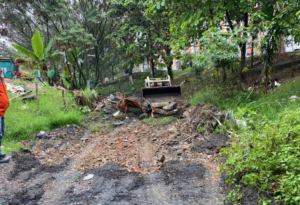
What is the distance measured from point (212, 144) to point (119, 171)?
189 cm

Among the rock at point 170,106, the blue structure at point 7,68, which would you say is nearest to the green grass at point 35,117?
the rock at point 170,106

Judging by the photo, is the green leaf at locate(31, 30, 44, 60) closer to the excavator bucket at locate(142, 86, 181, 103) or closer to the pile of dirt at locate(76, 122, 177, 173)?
the excavator bucket at locate(142, 86, 181, 103)

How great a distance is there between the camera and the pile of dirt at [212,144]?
4285 mm

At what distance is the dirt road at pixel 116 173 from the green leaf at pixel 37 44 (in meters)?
4.65

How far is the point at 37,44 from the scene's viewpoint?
8695 mm

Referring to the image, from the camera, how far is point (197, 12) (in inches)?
295

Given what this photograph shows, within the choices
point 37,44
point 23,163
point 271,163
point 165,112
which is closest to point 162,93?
point 165,112

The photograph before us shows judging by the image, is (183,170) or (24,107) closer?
(183,170)

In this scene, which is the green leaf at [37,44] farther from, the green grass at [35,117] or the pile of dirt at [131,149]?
the pile of dirt at [131,149]

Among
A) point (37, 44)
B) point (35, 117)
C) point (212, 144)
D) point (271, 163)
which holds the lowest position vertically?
point (212, 144)

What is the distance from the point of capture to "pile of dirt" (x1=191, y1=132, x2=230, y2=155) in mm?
4285

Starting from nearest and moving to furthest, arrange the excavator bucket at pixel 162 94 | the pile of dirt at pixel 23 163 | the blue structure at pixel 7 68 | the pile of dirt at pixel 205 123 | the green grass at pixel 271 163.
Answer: the green grass at pixel 271 163 < the pile of dirt at pixel 23 163 < the pile of dirt at pixel 205 123 < the excavator bucket at pixel 162 94 < the blue structure at pixel 7 68

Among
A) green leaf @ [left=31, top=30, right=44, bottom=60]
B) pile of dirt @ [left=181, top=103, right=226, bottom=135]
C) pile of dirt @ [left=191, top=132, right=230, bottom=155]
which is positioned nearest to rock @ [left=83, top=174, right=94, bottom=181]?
pile of dirt @ [left=191, top=132, right=230, bottom=155]

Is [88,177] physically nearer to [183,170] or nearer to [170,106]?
[183,170]
